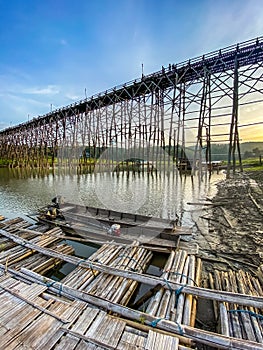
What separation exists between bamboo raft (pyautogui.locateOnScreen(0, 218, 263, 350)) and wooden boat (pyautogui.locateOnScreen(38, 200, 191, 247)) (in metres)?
1.12

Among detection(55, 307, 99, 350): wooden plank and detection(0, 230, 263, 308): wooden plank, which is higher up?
detection(0, 230, 263, 308): wooden plank

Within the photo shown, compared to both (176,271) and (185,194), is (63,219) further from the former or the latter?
(185,194)

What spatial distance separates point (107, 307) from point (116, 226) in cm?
350

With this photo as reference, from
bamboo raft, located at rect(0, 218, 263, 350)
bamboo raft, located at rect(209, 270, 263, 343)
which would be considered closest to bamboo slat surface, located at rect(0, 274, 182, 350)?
bamboo raft, located at rect(0, 218, 263, 350)

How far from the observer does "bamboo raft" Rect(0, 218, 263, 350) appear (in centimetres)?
265

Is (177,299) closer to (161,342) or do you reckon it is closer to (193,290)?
(193,290)

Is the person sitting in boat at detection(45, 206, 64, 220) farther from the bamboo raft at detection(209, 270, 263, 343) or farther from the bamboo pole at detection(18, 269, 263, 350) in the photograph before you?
the bamboo raft at detection(209, 270, 263, 343)

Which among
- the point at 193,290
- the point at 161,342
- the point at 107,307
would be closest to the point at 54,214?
the point at 107,307

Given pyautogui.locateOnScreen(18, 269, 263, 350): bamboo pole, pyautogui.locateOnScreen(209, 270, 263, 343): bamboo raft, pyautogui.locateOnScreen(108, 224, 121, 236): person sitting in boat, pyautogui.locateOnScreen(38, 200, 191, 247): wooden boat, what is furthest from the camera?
pyautogui.locateOnScreen(108, 224, 121, 236): person sitting in boat

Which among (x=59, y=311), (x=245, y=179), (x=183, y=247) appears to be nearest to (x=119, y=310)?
(x=59, y=311)

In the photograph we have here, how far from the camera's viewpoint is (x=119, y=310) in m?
3.22

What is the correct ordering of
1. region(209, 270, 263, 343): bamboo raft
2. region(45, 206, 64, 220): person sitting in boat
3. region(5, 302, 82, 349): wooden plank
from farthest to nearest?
1. region(45, 206, 64, 220): person sitting in boat
2. region(209, 270, 263, 343): bamboo raft
3. region(5, 302, 82, 349): wooden plank

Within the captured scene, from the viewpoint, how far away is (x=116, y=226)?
6777 mm

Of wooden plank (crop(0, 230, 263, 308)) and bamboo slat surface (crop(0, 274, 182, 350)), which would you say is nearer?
bamboo slat surface (crop(0, 274, 182, 350))
